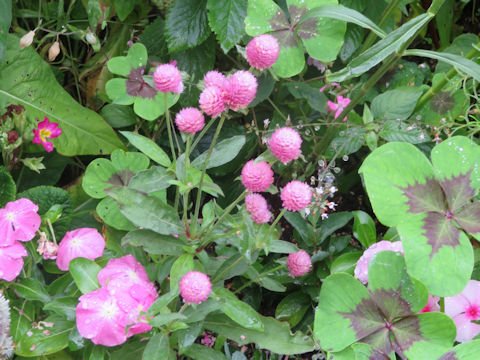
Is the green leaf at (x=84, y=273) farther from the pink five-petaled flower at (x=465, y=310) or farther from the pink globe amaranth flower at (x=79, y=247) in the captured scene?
the pink five-petaled flower at (x=465, y=310)

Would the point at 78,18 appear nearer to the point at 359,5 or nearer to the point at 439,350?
the point at 359,5

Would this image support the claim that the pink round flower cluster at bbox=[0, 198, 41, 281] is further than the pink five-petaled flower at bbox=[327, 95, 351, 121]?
No

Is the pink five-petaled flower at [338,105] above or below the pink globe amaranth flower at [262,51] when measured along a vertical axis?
below

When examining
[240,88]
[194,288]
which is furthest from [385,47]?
[194,288]

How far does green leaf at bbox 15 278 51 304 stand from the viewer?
110 centimetres

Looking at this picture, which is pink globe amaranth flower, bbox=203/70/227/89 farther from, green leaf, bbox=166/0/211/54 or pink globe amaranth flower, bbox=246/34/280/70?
green leaf, bbox=166/0/211/54

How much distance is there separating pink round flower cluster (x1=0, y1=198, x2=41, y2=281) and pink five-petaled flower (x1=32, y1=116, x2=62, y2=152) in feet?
1.10

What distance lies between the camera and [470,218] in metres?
1.01

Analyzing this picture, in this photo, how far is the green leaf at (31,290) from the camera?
1.10 meters

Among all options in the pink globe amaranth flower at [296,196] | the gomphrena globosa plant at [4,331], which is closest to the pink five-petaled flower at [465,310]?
the pink globe amaranth flower at [296,196]

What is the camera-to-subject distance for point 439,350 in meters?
0.97

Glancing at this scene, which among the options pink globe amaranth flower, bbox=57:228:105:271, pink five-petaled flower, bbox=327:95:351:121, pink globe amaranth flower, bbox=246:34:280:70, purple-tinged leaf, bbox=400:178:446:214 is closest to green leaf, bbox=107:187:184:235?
pink globe amaranth flower, bbox=57:228:105:271

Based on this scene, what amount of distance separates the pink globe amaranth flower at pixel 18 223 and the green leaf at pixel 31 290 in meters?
0.10

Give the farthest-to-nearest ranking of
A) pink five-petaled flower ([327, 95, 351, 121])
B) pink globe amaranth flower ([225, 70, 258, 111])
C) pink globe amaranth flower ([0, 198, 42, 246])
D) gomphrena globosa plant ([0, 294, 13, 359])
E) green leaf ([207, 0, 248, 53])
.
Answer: pink five-petaled flower ([327, 95, 351, 121])
green leaf ([207, 0, 248, 53])
pink globe amaranth flower ([0, 198, 42, 246])
gomphrena globosa plant ([0, 294, 13, 359])
pink globe amaranth flower ([225, 70, 258, 111])
